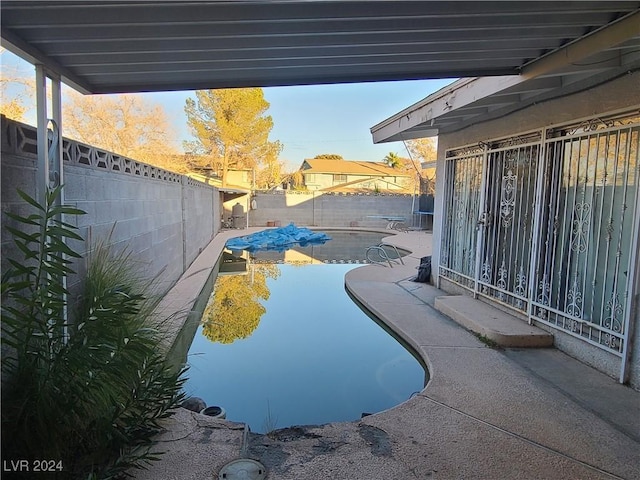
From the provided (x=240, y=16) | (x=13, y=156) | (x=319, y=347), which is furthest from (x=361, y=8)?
(x=319, y=347)

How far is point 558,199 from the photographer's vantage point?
4250mm

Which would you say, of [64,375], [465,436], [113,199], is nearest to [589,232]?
[465,436]

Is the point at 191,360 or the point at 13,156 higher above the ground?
the point at 13,156

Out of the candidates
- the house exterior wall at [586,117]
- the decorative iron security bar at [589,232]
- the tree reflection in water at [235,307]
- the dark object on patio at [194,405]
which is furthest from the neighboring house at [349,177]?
the dark object on patio at [194,405]

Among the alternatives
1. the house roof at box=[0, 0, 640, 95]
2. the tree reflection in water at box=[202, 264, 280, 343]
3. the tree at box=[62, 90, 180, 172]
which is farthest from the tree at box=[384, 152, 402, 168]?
the house roof at box=[0, 0, 640, 95]

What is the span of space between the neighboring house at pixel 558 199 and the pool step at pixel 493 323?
12 cm

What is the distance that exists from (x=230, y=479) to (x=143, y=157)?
2256 centimetres

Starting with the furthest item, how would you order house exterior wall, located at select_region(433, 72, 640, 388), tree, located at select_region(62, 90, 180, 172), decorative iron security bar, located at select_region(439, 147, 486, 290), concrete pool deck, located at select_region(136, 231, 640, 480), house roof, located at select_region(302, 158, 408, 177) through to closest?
house roof, located at select_region(302, 158, 408, 177)
tree, located at select_region(62, 90, 180, 172)
decorative iron security bar, located at select_region(439, 147, 486, 290)
house exterior wall, located at select_region(433, 72, 640, 388)
concrete pool deck, located at select_region(136, 231, 640, 480)

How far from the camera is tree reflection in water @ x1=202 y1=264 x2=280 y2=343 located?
521cm

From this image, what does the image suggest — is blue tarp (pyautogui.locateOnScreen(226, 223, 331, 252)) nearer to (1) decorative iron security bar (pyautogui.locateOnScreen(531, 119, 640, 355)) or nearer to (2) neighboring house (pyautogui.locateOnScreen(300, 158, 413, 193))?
(1) decorative iron security bar (pyautogui.locateOnScreen(531, 119, 640, 355))

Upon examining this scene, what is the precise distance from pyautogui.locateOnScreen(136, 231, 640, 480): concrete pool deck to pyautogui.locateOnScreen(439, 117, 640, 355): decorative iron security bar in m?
0.61

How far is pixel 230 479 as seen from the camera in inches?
81.7

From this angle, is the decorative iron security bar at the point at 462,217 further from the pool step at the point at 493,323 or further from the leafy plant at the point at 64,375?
the leafy plant at the point at 64,375

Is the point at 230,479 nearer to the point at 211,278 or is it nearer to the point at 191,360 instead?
the point at 191,360
